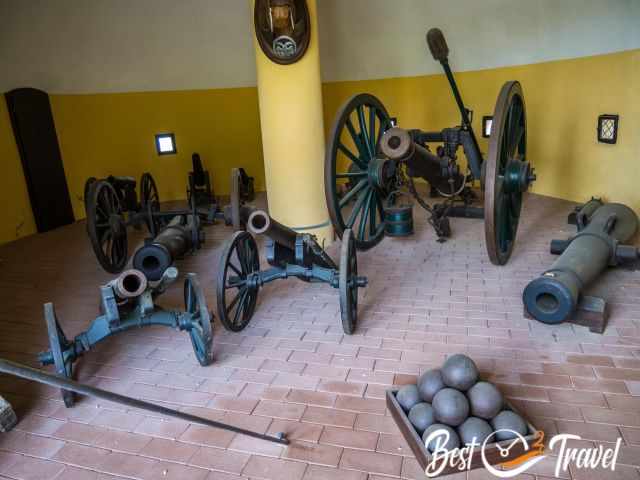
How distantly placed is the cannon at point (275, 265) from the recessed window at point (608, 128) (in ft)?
14.4

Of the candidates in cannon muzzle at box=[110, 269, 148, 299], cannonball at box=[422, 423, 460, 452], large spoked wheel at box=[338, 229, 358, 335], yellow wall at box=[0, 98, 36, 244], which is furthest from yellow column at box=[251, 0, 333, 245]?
yellow wall at box=[0, 98, 36, 244]

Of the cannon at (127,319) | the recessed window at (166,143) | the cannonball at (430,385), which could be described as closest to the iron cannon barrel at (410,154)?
the cannon at (127,319)

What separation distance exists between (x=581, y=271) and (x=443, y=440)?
6.66 ft

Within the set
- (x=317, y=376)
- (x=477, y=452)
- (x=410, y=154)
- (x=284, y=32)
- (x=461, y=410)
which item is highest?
(x=284, y=32)

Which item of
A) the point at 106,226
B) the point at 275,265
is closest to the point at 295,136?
the point at 275,265

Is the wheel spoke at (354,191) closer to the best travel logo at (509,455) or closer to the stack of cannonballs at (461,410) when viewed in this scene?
the stack of cannonballs at (461,410)

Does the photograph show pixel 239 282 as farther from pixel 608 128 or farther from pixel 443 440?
pixel 608 128

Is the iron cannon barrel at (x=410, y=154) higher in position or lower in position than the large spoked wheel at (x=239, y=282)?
higher

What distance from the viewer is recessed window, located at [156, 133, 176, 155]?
29.8 ft

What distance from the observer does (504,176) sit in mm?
4105

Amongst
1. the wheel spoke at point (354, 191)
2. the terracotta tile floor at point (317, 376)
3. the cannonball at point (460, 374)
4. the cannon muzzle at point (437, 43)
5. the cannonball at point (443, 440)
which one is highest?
the cannon muzzle at point (437, 43)

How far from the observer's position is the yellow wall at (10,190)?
6.94 meters

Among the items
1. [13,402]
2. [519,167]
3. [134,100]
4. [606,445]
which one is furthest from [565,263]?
[134,100]

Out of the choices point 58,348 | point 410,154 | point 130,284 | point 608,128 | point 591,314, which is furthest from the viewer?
point 608,128
